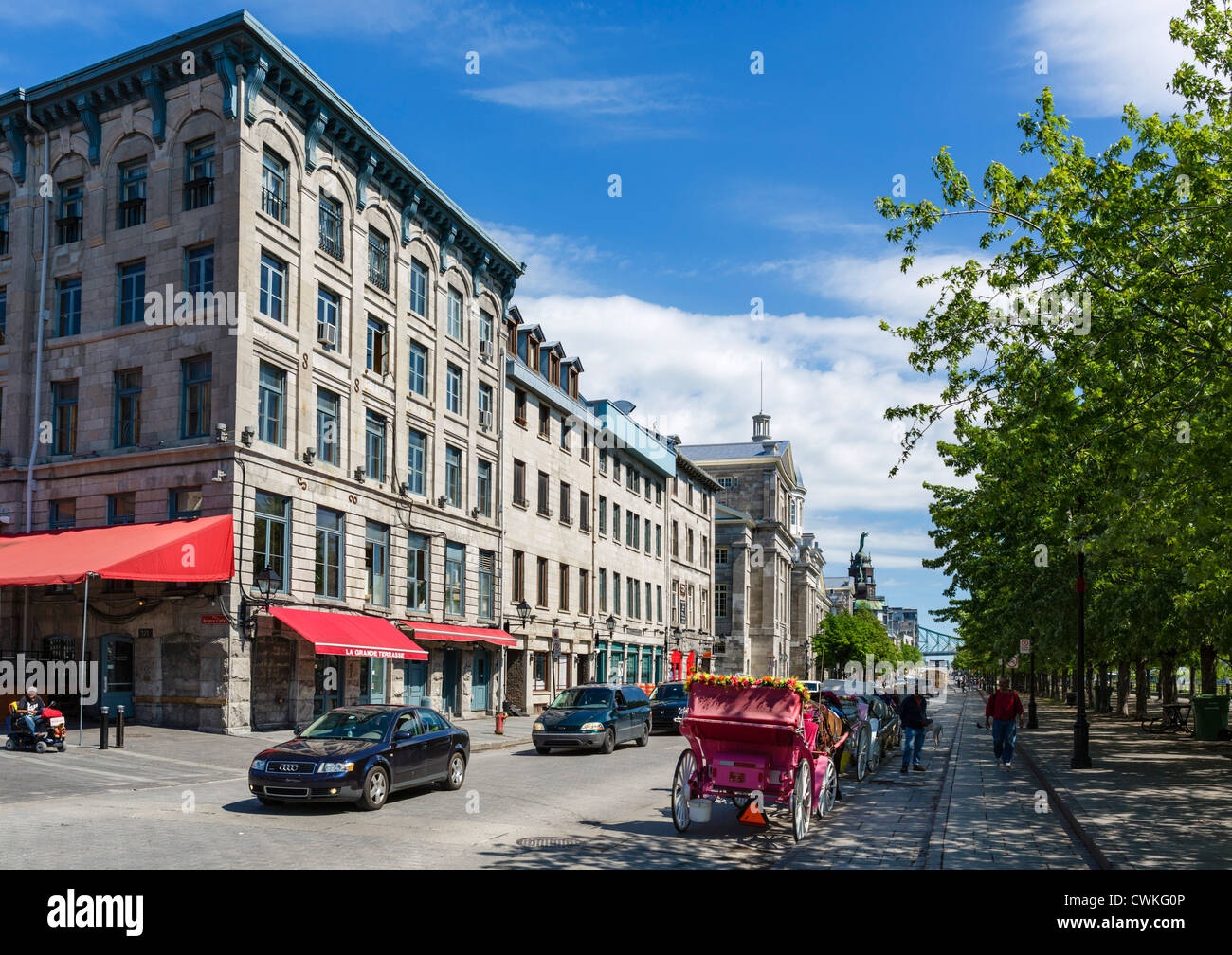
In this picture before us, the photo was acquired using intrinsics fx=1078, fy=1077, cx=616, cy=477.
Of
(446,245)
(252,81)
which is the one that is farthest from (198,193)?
(446,245)

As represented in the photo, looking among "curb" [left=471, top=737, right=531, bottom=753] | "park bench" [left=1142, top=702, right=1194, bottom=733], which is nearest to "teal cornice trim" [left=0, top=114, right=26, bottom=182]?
"curb" [left=471, top=737, right=531, bottom=753]

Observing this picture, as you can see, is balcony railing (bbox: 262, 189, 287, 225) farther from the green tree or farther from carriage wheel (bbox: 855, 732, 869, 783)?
the green tree

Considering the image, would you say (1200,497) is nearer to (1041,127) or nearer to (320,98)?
(1041,127)

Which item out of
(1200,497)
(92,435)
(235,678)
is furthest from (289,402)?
(1200,497)

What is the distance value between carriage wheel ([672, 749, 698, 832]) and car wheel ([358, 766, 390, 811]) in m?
4.09

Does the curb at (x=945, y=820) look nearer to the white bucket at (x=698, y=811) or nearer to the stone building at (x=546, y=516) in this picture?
the white bucket at (x=698, y=811)

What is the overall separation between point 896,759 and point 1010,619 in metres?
12.6

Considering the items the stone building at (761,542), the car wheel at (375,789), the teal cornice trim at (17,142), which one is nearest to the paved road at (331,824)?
the car wheel at (375,789)

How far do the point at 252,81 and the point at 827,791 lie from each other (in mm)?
22924

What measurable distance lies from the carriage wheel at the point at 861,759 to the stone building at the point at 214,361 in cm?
1361

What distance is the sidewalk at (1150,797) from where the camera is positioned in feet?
36.7

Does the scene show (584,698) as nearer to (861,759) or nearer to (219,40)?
(861,759)

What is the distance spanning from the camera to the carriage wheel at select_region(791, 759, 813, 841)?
478 inches

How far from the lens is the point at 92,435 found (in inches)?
1118
